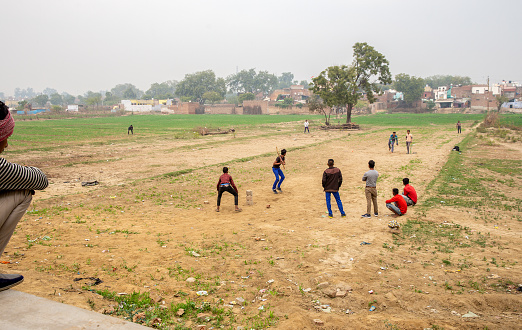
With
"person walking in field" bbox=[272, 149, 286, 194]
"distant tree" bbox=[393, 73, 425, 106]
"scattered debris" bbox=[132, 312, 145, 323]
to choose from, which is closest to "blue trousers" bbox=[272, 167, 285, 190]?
"person walking in field" bbox=[272, 149, 286, 194]

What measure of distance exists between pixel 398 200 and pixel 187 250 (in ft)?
21.0

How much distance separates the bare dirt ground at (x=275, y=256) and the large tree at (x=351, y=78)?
36.0 meters

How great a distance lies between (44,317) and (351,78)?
50612 millimetres

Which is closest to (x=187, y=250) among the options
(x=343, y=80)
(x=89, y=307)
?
(x=89, y=307)

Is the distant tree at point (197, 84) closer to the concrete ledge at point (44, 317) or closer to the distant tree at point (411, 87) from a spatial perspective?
the distant tree at point (411, 87)

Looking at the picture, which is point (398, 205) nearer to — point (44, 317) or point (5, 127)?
point (44, 317)

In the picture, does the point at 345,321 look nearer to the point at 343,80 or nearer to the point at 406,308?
the point at 406,308

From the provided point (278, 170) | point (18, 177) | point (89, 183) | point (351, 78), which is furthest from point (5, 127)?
point (351, 78)

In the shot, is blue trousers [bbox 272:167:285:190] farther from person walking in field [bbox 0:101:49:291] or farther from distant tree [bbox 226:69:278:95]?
distant tree [bbox 226:69:278:95]

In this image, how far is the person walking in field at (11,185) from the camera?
3.46 metres

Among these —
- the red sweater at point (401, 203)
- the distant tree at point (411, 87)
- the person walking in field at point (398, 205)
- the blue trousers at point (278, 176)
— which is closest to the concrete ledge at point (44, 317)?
the person walking in field at point (398, 205)

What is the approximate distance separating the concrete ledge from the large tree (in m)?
48.3

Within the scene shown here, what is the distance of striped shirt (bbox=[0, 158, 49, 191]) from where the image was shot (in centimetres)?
343

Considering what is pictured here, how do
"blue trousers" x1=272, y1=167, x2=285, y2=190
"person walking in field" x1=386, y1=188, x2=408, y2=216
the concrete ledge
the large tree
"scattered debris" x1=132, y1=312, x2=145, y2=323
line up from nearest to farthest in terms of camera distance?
1. the concrete ledge
2. "scattered debris" x1=132, y1=312, x2=145, y2=323
3. "person walking in field" x1=386, y1=188, x2=408, y2=216
4. "blue trousers" x1=272, y1=167, x2=285, y2=190
5. the large tree
